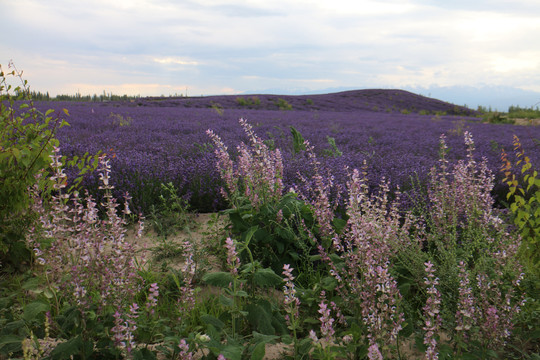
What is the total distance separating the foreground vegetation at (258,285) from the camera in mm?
1909

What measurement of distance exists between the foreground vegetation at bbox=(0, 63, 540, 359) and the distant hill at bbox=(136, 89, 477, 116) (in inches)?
668

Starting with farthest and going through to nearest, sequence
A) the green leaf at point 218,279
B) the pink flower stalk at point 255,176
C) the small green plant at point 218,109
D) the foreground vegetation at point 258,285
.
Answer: the small green plant at point 218,109
the pink flower stalk at point 255,176
the green leaf at point 218,279
the foreground vegetation at point 258,285

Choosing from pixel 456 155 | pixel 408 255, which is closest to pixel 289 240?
pixel 408 255

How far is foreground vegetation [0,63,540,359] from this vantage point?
1909 mm

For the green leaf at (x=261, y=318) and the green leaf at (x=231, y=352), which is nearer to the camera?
the green leaf at (x=231, y=352)


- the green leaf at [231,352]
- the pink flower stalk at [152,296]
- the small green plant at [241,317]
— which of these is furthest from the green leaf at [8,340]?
the green leaf at [231,352]

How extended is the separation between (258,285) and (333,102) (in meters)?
25.3

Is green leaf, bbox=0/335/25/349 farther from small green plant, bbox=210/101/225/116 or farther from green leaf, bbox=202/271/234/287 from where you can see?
small green plant, bbox=210/101/225/116

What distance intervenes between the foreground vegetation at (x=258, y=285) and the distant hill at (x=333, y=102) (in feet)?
55.6

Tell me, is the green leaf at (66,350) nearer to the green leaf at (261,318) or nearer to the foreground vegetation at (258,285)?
the foreground vegetation at (258,285)

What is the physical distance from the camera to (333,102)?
27016mm

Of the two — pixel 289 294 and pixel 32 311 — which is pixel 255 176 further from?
pixel 32 311

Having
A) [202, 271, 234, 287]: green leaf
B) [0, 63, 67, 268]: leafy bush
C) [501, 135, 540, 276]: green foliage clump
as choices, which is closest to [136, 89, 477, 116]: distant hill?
[0, 63, 67, 268]: leafy bush

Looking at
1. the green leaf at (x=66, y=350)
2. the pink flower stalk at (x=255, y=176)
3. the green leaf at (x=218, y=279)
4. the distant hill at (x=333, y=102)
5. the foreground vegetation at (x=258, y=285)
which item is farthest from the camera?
the distant hill at (x=333, y=102)
